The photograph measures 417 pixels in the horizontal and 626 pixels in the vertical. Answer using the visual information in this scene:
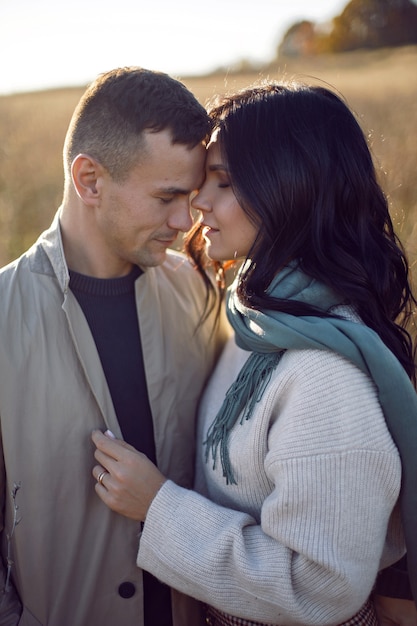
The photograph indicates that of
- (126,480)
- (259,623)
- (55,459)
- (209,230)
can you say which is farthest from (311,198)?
(259,623)

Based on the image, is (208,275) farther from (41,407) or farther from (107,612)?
(107,612)

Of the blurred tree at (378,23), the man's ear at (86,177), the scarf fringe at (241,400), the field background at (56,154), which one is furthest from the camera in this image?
the blurred tree at (378,23)

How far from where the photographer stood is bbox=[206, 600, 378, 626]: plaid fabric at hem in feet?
6.60

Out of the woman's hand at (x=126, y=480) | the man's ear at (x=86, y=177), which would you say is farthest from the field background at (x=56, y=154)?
the woman's hand at (x=126, y=480)

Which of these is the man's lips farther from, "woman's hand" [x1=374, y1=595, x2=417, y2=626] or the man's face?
"woman's hand" [x1=374, y1=595, x2=417, y2=626]

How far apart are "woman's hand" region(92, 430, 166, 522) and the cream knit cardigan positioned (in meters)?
0.06

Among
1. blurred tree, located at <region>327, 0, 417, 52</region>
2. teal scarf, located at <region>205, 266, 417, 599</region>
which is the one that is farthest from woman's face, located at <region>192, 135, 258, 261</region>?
blurred tree, located at <region>327, 0, 417, 52</region>

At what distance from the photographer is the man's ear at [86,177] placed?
232 centimetres

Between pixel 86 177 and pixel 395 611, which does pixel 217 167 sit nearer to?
pixel 86 177

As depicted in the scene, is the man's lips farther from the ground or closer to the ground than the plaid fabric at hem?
farther from the ground

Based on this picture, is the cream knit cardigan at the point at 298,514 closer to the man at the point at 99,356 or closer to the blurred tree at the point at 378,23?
the man at the point at 99,356

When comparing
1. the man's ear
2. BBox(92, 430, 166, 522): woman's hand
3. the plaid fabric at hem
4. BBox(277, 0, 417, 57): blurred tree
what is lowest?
the plaid fabric at hem

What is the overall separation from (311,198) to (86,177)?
2.89 feet

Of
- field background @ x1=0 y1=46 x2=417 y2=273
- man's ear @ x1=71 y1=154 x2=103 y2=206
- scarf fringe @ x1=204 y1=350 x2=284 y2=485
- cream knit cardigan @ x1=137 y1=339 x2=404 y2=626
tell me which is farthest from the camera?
field background @ x1=0 y1=46 x2=417 y2=273
